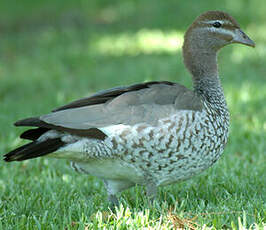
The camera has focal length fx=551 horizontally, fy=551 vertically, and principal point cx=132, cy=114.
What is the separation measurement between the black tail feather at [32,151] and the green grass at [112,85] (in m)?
0.43

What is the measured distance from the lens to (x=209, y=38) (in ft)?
16.1

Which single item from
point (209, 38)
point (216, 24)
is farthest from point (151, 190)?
point (216, 24)

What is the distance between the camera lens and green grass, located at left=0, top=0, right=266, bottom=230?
3988 mm

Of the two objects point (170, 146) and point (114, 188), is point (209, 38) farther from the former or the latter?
point (114, 188)

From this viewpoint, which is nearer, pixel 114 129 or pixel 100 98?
pixel 114 129

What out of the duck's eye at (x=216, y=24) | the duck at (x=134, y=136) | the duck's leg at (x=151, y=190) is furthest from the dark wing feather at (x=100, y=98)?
the duck's eye at (x=216, y=24)

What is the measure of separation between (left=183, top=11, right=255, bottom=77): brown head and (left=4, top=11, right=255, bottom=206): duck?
1.44 feet

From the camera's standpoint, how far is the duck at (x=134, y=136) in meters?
4.17

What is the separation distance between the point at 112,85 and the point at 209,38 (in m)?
4.21

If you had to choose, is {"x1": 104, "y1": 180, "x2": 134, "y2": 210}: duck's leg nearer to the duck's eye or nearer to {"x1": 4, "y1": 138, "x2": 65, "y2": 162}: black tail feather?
{"x1": 4, "y1": 138, "x2": 65, "y2": 162}: black tail feather

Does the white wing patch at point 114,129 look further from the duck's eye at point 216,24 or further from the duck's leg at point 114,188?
the duck's eye at point 216,24

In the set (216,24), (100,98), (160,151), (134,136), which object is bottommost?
(160,151)

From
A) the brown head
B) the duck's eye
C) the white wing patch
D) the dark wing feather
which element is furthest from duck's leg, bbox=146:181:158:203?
the duck's eye

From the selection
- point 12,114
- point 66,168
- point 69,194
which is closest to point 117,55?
point 12,114
